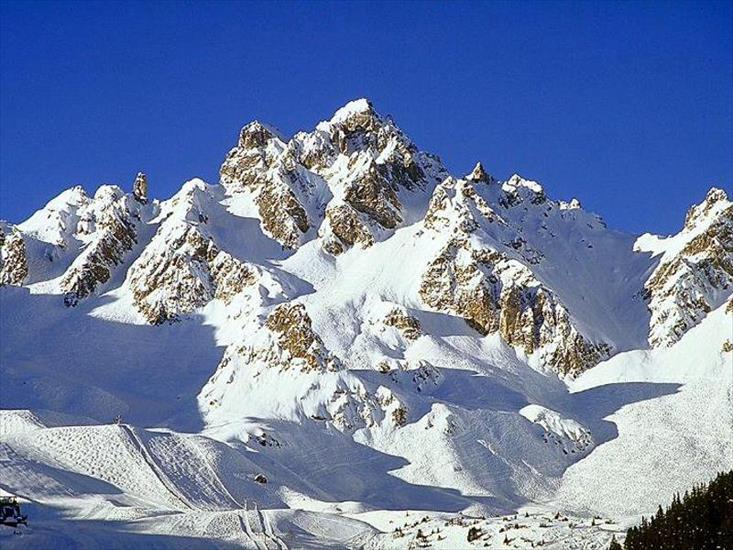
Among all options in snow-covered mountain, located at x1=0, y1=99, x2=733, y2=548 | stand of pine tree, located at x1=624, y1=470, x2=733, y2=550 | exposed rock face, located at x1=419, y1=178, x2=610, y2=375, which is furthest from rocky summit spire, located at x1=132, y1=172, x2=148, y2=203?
stand of pine tree, located at x1=624, y1=470, x2=733, y2=550

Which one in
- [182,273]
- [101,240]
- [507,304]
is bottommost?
[507,304]

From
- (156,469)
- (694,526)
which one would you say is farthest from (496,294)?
(694,526)

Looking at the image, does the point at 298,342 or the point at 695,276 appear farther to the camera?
the point at 695,276

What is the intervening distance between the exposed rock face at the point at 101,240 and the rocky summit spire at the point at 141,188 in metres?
7.12

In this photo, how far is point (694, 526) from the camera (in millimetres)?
44969

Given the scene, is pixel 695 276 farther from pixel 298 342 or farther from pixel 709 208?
pixel 298 342

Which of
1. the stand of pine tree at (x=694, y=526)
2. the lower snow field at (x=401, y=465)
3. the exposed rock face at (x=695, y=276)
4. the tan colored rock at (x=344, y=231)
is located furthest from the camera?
the tan colored rock at (x=344, y=231)

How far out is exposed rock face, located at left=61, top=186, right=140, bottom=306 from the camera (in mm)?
161000

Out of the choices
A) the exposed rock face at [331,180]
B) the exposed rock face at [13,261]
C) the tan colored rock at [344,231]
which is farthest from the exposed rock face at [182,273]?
the tan colored rock at [344,231]

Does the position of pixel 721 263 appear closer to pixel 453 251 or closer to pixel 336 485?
pixel 453 251

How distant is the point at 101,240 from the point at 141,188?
2610 centimetres

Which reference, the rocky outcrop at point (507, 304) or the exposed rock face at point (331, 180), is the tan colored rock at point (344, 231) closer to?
the exposed rock face at point (331, 180)

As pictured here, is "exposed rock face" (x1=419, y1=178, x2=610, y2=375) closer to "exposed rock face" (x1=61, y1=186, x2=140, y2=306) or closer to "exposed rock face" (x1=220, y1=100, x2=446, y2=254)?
"exposed rock face" (x1=220, y1=100, x2=446, y2=254)

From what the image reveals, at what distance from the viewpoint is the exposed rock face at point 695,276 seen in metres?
142
